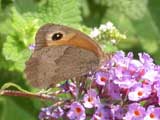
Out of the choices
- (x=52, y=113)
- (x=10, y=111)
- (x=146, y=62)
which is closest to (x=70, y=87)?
(x=52, y=113)

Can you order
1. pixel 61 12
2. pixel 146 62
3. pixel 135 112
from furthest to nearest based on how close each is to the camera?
pixel 61 12 → pixel 146 62 → pixel 135 112

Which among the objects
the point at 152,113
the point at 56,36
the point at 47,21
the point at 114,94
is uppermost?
the point at 47,21

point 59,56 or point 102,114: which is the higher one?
point 59,56

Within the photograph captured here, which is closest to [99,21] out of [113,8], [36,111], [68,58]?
[113,8]

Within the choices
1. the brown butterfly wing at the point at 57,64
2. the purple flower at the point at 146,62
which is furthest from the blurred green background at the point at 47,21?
the purple flower at the point at 146,62

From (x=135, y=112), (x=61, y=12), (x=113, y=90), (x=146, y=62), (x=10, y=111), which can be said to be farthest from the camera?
(x=10, y=111)

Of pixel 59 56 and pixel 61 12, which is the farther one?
pixel 61 12

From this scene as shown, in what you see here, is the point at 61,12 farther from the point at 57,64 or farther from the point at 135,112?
the point at 135,112

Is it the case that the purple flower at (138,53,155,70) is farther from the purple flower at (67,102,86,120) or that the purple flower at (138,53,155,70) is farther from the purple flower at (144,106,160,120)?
the purple flower at (67,102,86,120)

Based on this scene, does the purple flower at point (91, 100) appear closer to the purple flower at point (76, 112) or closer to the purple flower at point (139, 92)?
the purple flower at point (76, 112)

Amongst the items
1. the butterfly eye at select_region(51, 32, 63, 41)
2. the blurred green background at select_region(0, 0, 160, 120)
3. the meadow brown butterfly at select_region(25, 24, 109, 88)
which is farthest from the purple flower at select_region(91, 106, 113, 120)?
the blurred green background at select_region(0, 0, 160, 120)
